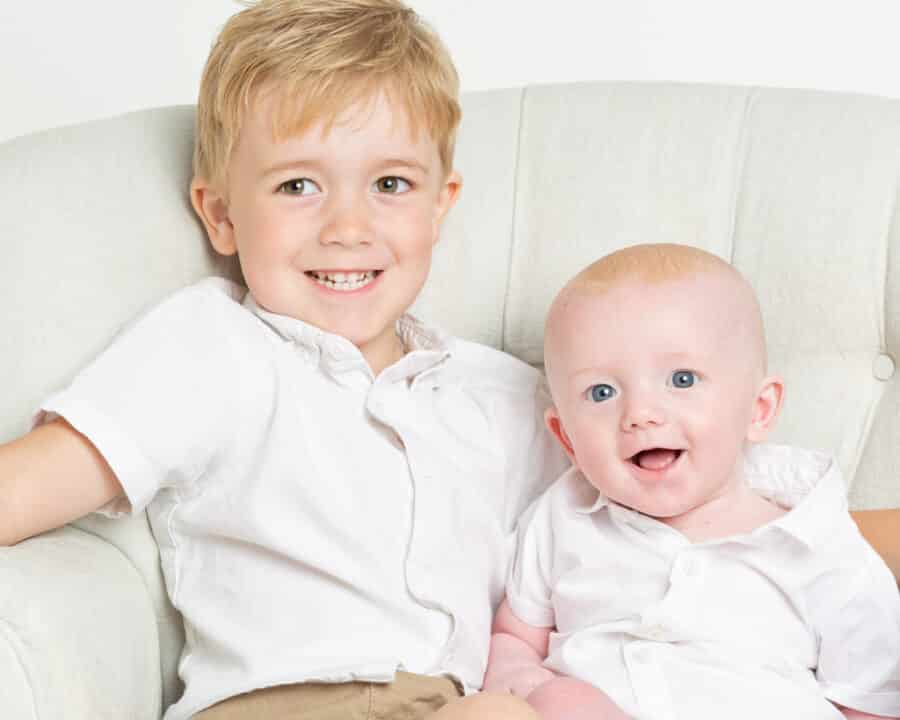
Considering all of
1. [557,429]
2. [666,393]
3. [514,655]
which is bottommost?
[514,655]

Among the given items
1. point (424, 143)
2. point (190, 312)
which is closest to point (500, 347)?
point (424, 143)

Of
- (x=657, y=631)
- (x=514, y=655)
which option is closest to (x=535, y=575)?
(x=514, y=655)

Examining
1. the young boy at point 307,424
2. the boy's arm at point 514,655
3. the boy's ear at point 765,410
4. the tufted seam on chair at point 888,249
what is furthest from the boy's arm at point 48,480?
the tufted seam on chair at point 888,249

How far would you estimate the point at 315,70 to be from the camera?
172 cm

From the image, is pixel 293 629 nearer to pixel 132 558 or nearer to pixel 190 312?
pixel 132 558

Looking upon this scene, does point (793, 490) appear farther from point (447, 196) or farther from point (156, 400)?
point (156, 400)

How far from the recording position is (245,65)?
174 centimetres

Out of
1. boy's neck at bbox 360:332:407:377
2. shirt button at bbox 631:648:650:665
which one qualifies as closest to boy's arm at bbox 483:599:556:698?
shirt button at bbox 631:648:650:665

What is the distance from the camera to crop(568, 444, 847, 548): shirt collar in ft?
5.45

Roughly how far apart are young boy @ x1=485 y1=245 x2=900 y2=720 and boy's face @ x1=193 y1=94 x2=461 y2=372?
8.3 inches

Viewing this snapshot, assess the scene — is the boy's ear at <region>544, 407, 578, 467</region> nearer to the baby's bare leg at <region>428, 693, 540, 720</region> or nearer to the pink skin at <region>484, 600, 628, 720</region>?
the pink skin at <region>484, 600, 628, 720</region>

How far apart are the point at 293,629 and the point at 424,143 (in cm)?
56

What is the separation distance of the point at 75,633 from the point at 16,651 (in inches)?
3.8

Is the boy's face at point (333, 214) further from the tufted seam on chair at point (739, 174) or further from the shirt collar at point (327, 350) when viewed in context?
the tufted seam on chair at point (739, 174)
